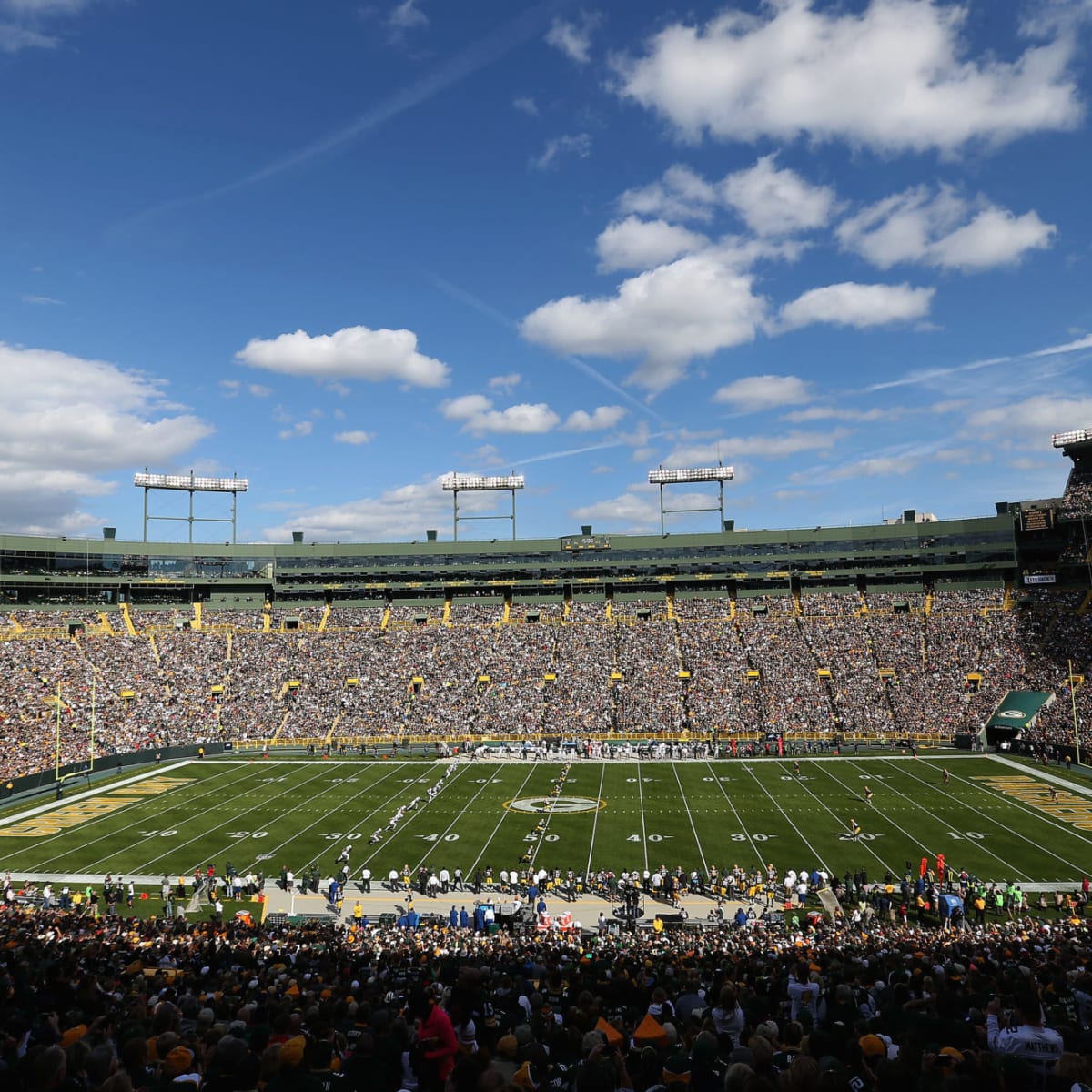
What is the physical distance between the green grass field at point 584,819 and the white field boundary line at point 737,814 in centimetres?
13

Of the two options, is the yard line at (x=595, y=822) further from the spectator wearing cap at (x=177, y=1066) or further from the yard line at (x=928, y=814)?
the spectator wearing cap at (x=177, y=1066)

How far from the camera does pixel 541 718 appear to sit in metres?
58.8

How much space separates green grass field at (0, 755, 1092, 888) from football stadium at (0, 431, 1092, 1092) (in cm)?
25

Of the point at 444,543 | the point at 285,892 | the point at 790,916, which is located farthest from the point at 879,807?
the point at 444,543

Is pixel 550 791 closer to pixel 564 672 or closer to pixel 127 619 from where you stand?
pixel 564 672

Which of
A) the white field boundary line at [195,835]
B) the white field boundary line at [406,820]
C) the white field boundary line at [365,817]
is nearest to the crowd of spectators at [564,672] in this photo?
the white field boundary line at [406,820]

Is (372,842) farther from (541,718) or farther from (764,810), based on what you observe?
(541,718)

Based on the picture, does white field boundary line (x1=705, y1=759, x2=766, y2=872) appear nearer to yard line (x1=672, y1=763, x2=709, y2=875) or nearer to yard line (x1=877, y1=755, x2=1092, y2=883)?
yard line (x1=672, y1=763, x2=709, y2=875)

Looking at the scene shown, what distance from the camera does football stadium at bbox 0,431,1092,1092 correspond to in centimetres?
998

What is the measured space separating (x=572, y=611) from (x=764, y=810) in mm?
40156

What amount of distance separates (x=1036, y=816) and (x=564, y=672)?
35341 mm

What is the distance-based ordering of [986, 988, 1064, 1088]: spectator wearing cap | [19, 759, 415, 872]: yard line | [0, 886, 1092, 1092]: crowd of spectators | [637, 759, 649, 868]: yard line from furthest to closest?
[19, 759, 415, 872]: yard line < [637, 759, 649, 868]: yard line < [986, 988, 1064, 1088]: spectator wearing cap < [0, 886, 1092, 1092]: crowd of spectators

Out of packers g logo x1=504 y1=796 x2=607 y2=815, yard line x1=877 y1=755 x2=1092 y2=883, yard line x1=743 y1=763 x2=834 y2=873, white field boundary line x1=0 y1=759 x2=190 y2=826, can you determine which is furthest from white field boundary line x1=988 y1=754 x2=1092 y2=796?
white field boundary line x1=0 y1=759 x2=190 y2=826

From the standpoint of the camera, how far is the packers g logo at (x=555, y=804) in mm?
39781
